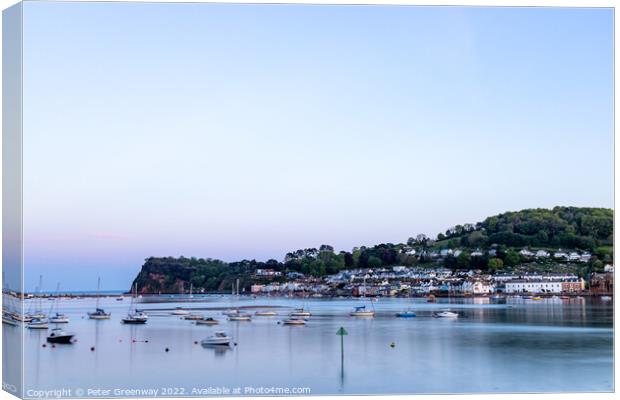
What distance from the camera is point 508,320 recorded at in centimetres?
2908

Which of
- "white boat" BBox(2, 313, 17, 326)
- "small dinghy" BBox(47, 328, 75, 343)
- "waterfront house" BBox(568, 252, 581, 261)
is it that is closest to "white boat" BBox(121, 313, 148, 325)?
"small dinghy" BBox(47, 328, 75, 343)

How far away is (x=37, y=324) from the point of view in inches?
853

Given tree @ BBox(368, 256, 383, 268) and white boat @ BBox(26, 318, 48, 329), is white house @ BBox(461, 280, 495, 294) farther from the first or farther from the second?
white boat @ BBox(26, 318, 48, 329)

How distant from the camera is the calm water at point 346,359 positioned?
12.7 meters

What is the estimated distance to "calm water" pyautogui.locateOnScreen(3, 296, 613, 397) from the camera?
12.7m

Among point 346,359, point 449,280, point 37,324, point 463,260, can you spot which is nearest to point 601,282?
point 463,260

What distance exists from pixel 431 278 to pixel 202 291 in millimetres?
14176

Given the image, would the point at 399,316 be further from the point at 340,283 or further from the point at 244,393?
the point at 244,393

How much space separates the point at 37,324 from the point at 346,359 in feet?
30.7

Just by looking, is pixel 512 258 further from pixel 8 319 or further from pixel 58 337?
pixel 8 319

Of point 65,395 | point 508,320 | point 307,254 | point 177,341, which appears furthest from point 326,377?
point 508,320

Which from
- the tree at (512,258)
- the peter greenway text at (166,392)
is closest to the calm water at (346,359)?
the peter greenway text at (166,392)

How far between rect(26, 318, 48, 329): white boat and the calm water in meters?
0.16

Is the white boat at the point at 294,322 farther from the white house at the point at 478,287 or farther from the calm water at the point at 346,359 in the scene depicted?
the white house at the point at 478,287
